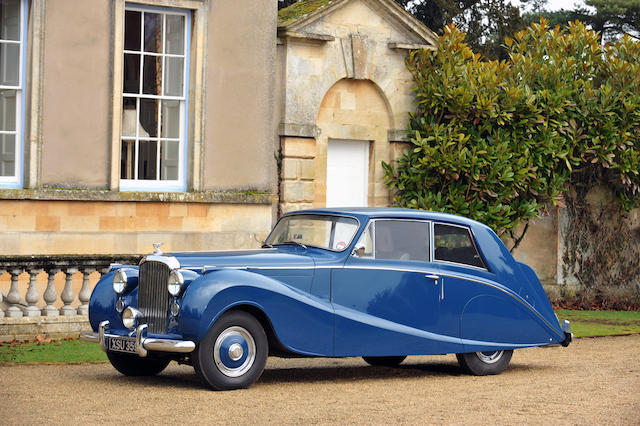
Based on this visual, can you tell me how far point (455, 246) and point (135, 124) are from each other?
18.9ft

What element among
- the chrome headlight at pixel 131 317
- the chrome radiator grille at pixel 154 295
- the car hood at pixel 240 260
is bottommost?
the chrome headlight at pixel 131 317

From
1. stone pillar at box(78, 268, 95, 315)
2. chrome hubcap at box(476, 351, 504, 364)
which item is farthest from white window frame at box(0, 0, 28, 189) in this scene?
chrome hubcap at box(476, 351, 504, 364)

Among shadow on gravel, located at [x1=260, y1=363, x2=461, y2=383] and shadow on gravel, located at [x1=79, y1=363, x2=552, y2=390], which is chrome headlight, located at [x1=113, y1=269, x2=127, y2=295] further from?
shadow on gravel, located at [x1=260, y1=363, x2=461, y2=383]

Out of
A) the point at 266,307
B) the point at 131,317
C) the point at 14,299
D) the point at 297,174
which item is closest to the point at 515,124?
the point at 297,174

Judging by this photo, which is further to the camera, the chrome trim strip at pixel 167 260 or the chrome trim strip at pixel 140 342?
the chrome trim strip at pixel 167 260

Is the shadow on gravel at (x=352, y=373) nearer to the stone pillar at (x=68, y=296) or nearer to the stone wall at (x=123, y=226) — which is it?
the stone pillar at (x=68, y=296)

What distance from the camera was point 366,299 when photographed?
913 cm

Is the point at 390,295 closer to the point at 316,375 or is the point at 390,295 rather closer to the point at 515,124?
the point at 316,375

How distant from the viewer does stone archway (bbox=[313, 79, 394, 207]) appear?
16.0 meters

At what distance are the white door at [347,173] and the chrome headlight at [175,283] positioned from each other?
7.97 metres

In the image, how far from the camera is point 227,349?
27.0 feet

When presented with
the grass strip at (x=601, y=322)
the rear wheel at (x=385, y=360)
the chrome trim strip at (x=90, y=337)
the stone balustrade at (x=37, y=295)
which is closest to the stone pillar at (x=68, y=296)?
the stone balustrade at (x=37, y=295)

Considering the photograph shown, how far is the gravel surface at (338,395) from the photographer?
7199 millimetres

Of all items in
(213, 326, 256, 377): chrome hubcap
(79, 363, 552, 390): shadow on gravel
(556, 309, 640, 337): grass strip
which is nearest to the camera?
(213, 326, 256, 377): chrome hubcap
